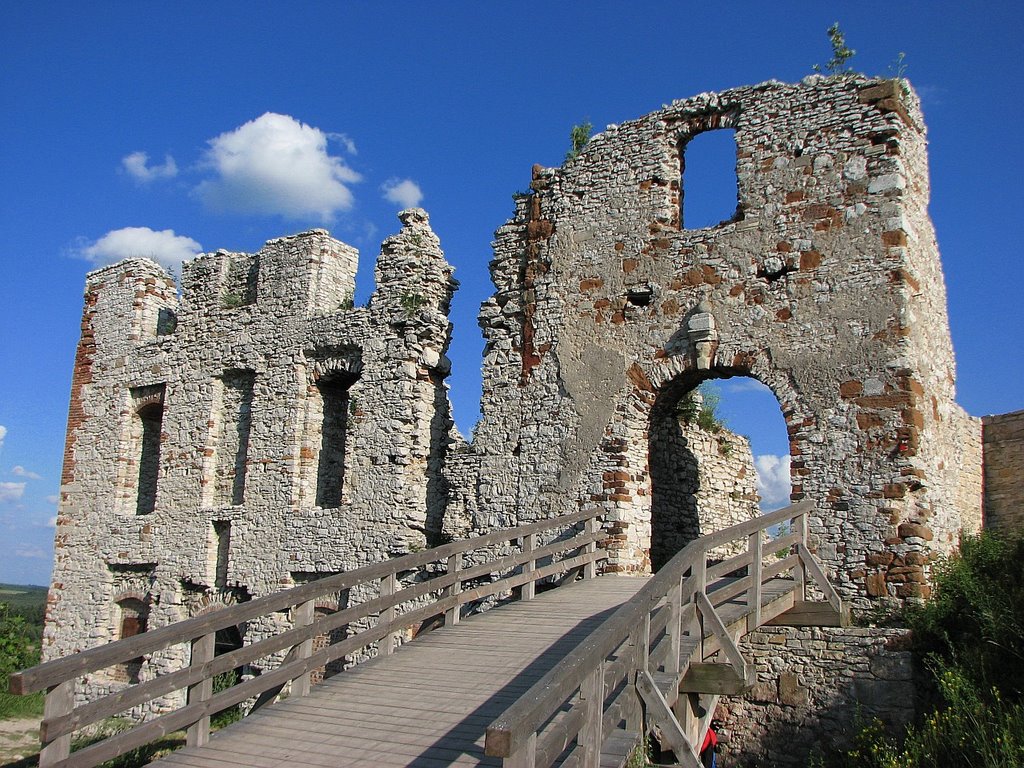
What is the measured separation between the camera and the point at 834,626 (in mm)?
8070

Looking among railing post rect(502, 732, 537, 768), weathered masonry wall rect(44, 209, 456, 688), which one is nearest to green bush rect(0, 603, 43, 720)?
weathered masonry wall rect(44, 209, 456, 688)

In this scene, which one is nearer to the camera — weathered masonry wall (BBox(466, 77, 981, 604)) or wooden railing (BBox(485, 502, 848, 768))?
wooden railing (BBox(485, 502, 848, 768))

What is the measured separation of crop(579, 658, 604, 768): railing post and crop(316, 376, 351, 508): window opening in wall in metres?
7.82

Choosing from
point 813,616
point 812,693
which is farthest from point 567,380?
point 812,693

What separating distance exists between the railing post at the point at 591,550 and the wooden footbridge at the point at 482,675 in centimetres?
67

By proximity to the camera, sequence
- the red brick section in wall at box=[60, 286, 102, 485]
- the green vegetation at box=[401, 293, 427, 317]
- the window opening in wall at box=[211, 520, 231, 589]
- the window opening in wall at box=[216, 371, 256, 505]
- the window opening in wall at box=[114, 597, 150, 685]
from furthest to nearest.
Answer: the red brick section in wall at box=[60, 286, 102, 485], the window opening in wall at box=[114, 597, 150, 685], the window opening in wall at box=[216, 371, 256, 505], the window opening in wall at box=[211, 520, 231, 589], the green vegetation at box=[401, 293, 427, 317]

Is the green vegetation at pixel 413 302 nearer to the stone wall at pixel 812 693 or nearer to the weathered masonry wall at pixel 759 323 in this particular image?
the weathered masonry wall at pixel 759 323

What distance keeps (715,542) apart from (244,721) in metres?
3.65

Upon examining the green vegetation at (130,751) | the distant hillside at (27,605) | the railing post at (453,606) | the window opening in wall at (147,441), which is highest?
the window opening in wall at (147,441)

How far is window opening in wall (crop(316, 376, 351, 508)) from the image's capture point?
12.7 m

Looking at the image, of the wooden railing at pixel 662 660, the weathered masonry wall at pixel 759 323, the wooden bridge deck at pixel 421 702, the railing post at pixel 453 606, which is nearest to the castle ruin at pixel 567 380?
the weathered masonry wall at pixel 759 323

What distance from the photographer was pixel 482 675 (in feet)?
22.4

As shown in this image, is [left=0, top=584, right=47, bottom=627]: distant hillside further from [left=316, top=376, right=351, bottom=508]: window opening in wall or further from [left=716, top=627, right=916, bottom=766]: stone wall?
[left=716, top=627, right=916, bottom=766]: stone wall

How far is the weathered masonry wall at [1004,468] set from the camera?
37.0ft
